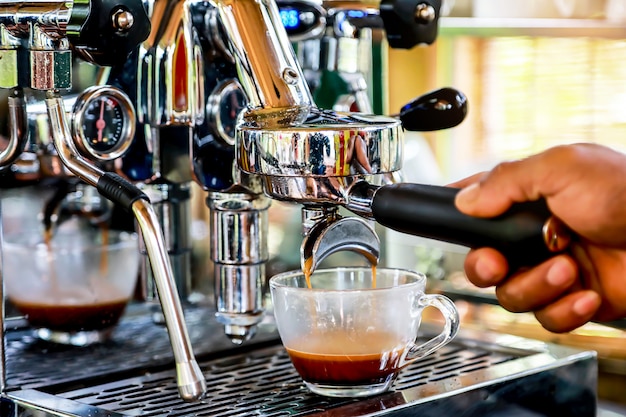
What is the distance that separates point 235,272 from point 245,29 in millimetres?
187

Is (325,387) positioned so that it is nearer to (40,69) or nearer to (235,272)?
(235,272)

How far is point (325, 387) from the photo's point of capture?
2.29 feet

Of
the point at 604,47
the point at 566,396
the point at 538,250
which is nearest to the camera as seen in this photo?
the point at 538,250

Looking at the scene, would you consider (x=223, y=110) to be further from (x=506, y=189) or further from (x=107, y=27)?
(x=506, y=189)

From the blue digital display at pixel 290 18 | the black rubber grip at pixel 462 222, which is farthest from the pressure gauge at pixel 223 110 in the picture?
the black rubber grip at pixel 462 222

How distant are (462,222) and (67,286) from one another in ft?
1.45

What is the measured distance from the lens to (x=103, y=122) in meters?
0.74

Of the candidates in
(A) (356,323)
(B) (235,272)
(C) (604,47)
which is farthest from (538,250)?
Result: (C) (604,47)

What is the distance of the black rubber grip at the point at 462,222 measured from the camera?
0.53m

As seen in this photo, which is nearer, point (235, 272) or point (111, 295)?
point (235, 272)

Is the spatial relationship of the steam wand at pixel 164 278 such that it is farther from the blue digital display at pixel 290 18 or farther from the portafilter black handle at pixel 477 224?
the blue digital display at pixel 290 18

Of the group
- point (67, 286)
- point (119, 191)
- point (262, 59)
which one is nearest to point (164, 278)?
point (119, 191)

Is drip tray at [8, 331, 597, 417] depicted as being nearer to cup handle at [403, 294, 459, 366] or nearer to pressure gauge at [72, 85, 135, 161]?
cup handle at [403, 294, 459, 366]

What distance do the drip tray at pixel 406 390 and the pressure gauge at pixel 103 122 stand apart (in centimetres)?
17
